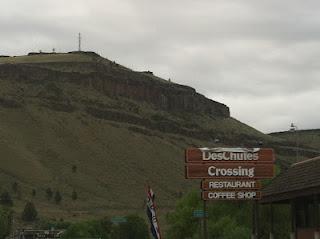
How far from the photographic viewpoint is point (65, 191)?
533ft

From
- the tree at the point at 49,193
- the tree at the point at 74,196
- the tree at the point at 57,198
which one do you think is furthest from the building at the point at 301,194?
the tree at the point at 49,193

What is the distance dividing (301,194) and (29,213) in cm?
11556

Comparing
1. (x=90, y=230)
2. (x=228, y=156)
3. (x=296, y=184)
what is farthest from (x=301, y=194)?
(x=90, y=230)

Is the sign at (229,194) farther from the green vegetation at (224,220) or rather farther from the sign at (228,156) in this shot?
the green vegetation at (224,220)

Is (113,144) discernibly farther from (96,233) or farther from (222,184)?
(222,184)

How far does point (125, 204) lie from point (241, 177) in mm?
129200

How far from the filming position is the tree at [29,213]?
142 metres

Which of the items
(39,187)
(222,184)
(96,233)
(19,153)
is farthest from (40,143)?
(222,184)

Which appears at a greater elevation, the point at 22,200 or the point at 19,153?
the point at 19,153

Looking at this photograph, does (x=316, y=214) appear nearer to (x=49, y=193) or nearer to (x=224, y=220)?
(x=224, y=220)

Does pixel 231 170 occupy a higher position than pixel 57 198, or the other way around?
pixel 57 198

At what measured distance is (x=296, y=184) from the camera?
33219mm

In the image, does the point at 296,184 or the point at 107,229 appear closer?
the point at 296,184

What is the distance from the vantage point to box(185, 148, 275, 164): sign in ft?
117
